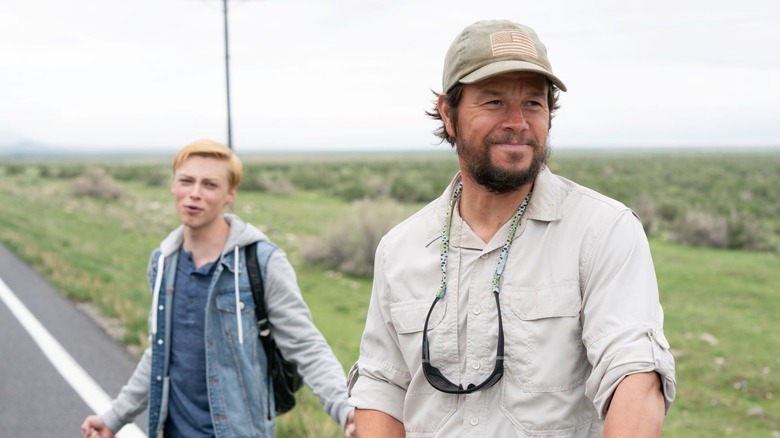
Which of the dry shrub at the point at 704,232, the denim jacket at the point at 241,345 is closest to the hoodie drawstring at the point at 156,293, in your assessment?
the denim jacket at the point at 241,345

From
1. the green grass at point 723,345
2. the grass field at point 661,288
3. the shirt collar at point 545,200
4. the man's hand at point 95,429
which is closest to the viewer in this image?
the shirt collar at point 545,200

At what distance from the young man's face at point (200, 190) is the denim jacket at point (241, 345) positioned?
143 millimetres

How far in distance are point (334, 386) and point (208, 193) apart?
99cm

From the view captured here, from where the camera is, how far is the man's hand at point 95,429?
3.70 metres

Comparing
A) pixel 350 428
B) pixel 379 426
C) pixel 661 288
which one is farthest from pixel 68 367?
pixel 661 288

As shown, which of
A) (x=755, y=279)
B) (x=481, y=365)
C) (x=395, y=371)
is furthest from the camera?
(x=755, y=279)

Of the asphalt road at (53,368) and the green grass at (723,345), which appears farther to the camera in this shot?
the green grass at (723,345)

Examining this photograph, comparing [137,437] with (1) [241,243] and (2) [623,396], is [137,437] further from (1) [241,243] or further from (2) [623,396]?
(2) [623,396]

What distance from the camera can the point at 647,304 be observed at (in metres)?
1.72

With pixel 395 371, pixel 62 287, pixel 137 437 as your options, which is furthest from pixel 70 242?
pixel 395 371

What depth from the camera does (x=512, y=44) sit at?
1.92 m

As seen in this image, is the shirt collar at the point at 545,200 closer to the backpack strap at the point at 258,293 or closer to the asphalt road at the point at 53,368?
the backpack strap at the point at 258,293

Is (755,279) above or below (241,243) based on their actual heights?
below

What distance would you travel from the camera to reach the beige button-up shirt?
172 centimetres
